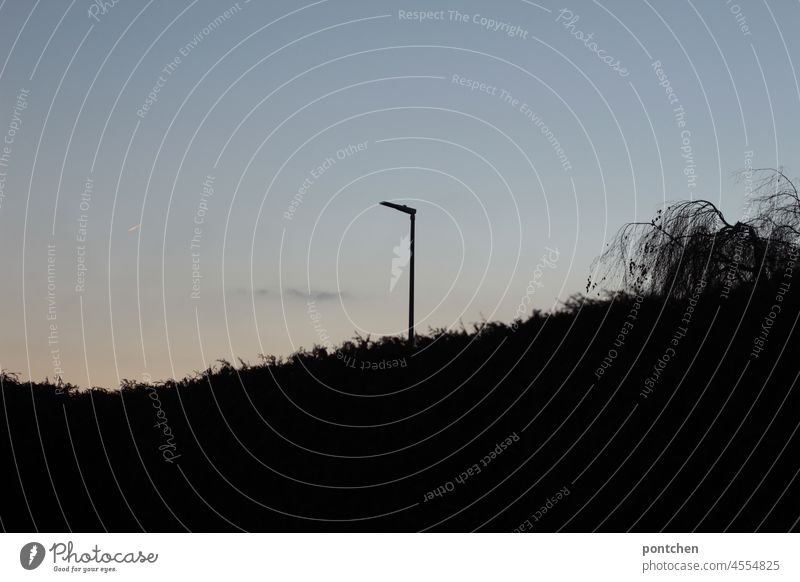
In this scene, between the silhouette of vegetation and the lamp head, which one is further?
the lamp head

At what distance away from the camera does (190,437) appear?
60.9ft

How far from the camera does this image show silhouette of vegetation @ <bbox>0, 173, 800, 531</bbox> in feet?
42.6

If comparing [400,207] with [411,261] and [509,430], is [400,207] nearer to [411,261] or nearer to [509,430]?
[411,261]

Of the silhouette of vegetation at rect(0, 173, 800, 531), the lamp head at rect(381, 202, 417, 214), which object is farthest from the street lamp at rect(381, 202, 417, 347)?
the silhouette of vegetation at rect(0, 173, 800, 531)

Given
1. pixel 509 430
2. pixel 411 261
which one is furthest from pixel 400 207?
pixel 509 430

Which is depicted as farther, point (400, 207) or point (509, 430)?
point (400, 207)

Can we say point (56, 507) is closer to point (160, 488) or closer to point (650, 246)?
point (160, 488)

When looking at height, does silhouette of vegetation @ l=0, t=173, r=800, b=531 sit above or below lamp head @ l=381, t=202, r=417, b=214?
below

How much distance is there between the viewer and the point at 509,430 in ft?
48.7

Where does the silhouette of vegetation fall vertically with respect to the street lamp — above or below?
below

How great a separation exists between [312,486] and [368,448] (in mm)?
1165

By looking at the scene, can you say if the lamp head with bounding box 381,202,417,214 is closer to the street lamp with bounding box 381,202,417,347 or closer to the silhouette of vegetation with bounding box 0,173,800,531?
the street lamp with bounding box 381,202,417,347

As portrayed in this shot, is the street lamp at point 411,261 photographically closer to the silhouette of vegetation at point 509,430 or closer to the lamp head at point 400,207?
the lamp head at point 400,207
